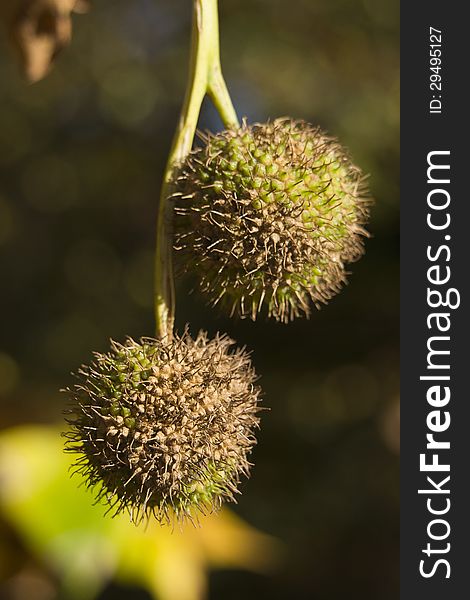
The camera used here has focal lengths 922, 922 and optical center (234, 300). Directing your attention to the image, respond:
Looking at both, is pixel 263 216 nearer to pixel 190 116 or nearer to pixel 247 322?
pixel 190 116

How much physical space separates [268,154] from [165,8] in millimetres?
5171

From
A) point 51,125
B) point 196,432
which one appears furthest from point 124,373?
point 51,125

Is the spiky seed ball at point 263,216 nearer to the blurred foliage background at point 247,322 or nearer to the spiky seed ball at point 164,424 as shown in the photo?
the spiky seed ball at point 164,424

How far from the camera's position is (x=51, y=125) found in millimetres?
6895

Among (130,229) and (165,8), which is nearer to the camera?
(165,8)

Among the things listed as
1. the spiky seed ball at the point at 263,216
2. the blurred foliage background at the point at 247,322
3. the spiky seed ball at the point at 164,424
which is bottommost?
the spiky seed ball at the point at 164,424

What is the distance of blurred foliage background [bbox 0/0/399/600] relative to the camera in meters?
6.34

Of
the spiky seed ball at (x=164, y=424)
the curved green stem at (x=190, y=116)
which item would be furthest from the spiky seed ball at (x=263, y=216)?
the spiky seed ball at (x=164, y=424)

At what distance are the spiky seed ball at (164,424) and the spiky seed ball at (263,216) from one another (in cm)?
15

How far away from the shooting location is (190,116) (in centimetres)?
177

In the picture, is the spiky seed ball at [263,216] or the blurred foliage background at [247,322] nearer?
the spiky seed ball at [263,216]

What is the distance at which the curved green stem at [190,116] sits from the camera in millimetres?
1755

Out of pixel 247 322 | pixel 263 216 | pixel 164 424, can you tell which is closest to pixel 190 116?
pixel 263 216

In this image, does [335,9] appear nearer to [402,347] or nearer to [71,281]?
[71,281]
